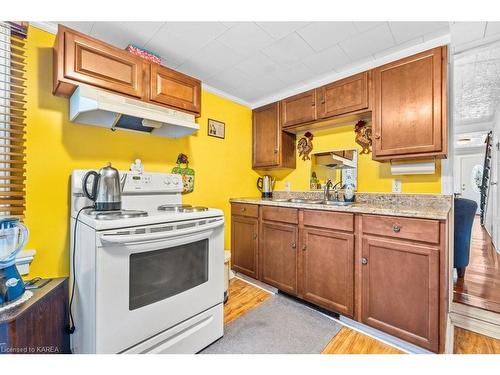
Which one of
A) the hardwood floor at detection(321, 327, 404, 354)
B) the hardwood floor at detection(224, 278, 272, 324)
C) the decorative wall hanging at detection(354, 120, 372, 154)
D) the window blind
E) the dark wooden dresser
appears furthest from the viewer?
the decorative wall hanging at detection(354, 120, 372, 154)

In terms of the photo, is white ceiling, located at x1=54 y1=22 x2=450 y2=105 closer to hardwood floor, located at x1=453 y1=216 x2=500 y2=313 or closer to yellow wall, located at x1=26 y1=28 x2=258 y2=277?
yellow wall, located at x1=26 y1=28 x2=258 y2=277

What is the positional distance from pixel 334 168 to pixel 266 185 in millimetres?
866

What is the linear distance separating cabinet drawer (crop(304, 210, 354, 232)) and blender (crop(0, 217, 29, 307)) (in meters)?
1.81

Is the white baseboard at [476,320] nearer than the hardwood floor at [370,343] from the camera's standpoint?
No

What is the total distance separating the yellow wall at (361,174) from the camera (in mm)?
1952

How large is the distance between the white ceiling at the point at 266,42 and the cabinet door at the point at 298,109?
0.20m

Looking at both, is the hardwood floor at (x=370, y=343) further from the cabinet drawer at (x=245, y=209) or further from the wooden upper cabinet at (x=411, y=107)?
the wooden upper cabinet at (x=411, y=107)

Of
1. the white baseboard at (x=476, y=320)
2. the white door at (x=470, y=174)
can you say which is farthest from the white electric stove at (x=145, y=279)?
the white door at (x=470, y=174)

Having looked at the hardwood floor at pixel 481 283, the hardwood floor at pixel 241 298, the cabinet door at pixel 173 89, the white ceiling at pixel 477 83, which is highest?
the white ceiling at pixel 477 83

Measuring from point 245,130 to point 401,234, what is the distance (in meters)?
2.08

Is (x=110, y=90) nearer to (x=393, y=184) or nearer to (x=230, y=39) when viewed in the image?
(x=230, y=39)

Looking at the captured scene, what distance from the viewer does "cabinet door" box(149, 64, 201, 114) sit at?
1.80 m

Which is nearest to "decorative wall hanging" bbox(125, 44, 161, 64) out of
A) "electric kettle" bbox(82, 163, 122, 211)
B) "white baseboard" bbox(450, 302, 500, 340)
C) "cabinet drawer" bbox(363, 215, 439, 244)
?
"electric kettle" bbox(82, 163, 122, 211)

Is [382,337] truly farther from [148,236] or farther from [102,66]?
[102,66]
